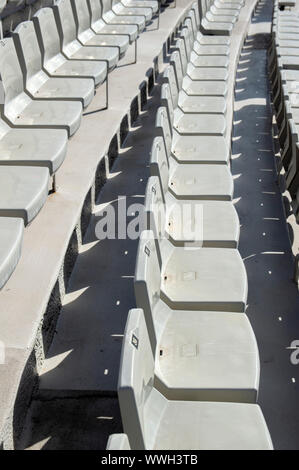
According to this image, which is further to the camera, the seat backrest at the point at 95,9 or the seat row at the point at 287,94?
the seat backrest at the point at 95,9

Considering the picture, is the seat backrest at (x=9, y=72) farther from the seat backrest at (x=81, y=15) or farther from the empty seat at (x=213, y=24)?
the empty seat at (x=213, y=24)

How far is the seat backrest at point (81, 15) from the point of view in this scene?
320 cm

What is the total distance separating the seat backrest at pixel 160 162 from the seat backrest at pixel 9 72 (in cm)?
55

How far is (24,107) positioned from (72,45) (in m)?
0.88

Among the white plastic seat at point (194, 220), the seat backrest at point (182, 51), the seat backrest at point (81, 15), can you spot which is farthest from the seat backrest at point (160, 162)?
the seat backrest at point (81, 15)

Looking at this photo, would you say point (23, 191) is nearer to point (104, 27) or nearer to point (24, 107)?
point (24, 107)

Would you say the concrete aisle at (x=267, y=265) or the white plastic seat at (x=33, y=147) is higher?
the white plastic seat at (x=33, y=147)

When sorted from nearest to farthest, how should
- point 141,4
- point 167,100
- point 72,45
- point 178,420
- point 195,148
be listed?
point 178,420, point 167,100, point 195,148, point 72,45, point 141,4

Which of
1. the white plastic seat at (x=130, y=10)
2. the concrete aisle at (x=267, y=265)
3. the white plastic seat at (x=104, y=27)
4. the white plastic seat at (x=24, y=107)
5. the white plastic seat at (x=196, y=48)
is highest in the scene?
the white plastic seat at (x=24, y=107)

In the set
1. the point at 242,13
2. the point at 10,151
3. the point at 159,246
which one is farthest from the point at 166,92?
the point at 242,13

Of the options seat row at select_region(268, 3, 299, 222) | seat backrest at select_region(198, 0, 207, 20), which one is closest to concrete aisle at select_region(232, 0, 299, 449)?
seat row at select_region(268, 3, 299, 222)

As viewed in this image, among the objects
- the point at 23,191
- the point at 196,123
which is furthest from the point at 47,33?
the point at 23,191

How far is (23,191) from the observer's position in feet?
5.58

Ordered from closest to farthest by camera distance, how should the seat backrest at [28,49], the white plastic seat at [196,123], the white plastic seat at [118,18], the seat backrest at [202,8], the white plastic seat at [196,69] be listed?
1. the seat backrest at [28,49]
2. the white plastic seat at [196,123]
3. the white plastic seat at [196,69]
4. the white plastic seat at [118,18]
5. the seat backrest at [202,8]
